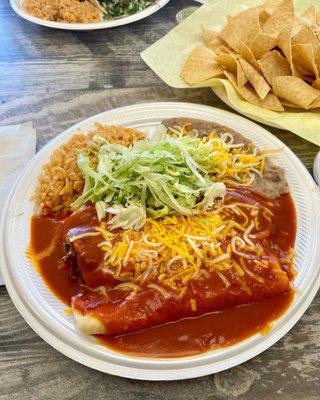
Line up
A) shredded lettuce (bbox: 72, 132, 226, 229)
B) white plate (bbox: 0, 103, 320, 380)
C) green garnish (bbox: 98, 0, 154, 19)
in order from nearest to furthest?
white plate (bbox: 0, 103, 320, 380)
shredded lettuce (bbox: 72, 132, 226, 229)
green garnish (bbox: 98, 0, 154, 19)

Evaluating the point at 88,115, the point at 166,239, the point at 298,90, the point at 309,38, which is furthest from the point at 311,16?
the point at 166,239

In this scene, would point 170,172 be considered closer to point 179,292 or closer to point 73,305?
point 179,292

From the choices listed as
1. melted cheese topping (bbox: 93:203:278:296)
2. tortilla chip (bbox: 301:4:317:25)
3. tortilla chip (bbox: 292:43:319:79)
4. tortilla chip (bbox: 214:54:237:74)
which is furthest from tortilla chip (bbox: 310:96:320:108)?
melted cheese topping (bbox: 93:203:278:296)

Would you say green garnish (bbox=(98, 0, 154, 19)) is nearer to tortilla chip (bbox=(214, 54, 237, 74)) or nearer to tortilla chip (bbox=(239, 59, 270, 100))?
tortilla chip (bbox=(214, 54, 237, 74))

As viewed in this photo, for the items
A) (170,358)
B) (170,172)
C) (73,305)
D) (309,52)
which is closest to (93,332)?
(73,305)

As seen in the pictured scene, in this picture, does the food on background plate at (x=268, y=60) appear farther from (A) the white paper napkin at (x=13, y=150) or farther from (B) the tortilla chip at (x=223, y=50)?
(A) the white paper napkin at (x=13, y=150)

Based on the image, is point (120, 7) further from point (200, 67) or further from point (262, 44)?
point (262, 44)
